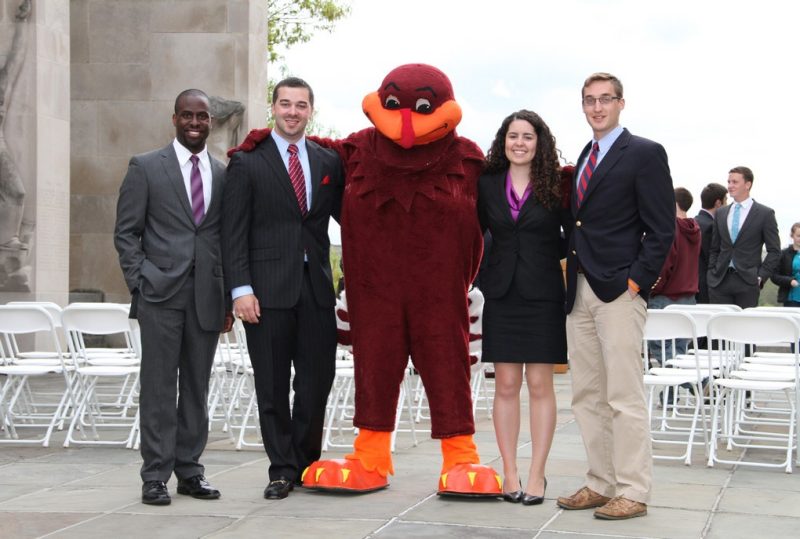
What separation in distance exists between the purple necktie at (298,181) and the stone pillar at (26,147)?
7.41m

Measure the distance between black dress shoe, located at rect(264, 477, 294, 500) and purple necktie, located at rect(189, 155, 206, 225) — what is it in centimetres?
131

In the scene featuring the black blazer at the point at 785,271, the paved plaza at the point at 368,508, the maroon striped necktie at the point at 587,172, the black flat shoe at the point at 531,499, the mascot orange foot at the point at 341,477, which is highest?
the maroon striped necktie at the point at 587,172

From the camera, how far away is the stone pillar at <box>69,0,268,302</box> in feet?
52.0

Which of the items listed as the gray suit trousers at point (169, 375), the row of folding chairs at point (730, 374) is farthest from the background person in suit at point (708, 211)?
the gray suit trousers at point (169, 375)

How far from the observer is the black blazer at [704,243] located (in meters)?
11.9

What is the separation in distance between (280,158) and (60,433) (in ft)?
11.5

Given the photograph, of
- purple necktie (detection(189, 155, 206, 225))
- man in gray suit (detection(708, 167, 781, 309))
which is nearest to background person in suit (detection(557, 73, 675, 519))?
purple necktie (detection(189, 155, 206, 225))

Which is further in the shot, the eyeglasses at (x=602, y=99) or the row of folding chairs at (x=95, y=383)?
the row of folding chairs at (x=95, y=383)

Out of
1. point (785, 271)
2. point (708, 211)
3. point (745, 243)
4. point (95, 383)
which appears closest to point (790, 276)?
point (785, 271)

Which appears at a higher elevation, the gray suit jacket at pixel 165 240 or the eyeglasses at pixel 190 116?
the eyeglasses at pixel 190 116

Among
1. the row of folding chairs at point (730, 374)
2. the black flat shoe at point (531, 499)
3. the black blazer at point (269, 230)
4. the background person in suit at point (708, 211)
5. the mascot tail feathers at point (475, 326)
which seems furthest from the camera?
the background person in suit at point (708, 211)

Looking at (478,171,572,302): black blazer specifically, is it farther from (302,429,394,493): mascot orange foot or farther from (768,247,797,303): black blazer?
(768,247,797,303): black blazer

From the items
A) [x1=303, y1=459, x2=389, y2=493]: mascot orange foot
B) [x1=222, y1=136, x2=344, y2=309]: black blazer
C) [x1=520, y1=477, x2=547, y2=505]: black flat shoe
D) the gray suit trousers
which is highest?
[x1=222, y1=136, x2=344, y2=309]: black blazer

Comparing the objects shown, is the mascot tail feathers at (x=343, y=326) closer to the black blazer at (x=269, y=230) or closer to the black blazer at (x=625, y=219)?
the black blazer at (x=269, y=230)
